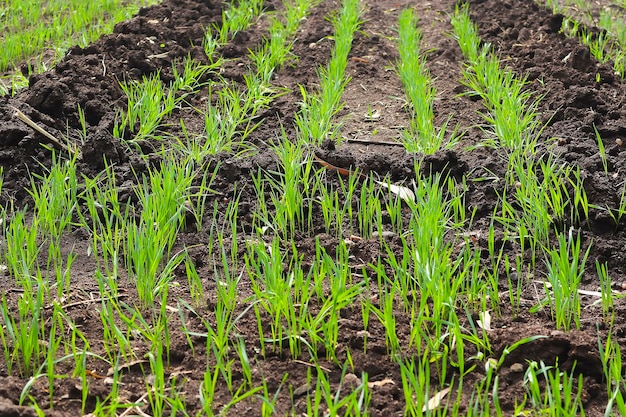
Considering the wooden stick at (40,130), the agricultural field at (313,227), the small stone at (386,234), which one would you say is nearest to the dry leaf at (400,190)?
the agricultural field at (313,227)

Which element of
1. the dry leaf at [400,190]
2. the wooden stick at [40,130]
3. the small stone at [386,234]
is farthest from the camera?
the wooden stick at [40,130]

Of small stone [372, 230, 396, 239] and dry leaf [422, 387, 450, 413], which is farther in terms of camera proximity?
small stone [372, 230, 396, 239]

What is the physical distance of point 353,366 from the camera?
7.30 feet

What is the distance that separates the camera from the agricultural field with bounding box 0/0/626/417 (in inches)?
84.8

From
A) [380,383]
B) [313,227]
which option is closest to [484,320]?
[380,383]

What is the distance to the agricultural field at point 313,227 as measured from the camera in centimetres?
215

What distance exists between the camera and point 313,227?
3164mm

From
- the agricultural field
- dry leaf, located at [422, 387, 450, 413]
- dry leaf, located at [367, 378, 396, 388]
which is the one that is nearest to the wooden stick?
the agricultural field

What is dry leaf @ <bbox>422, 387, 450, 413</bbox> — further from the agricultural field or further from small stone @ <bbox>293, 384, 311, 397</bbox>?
small stone @ <bbox>293, 384, 311, 397</bbox>

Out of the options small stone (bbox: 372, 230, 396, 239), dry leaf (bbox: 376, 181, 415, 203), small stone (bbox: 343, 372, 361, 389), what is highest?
dry leaf (bbox: 376, 181, 415, 203)

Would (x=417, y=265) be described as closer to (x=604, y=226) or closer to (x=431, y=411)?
(x=431, y=411)

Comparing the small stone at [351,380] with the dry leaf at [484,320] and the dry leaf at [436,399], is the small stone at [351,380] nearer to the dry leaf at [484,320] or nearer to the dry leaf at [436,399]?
the dry leaf at [436,399]

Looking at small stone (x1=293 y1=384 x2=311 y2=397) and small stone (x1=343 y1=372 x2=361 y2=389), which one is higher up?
small stone (x1=343 y1=372 x2=361 y2=389)

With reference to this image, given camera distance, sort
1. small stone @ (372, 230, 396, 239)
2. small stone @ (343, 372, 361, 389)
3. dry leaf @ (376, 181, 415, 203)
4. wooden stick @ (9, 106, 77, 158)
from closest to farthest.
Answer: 1. small stone @ (343, 372, 361, 389)
2. small stone @ (372, 230, 396, 239)
3. dry leaf @ (376, 181, 415, 203)
4. wooden stick @ (9, 106, 77, 158)
